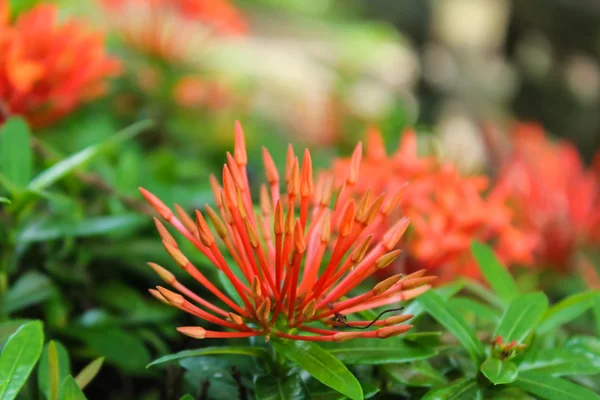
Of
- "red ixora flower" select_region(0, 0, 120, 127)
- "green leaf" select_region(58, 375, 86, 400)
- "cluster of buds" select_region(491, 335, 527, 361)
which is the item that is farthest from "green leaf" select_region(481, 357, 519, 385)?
"red ixora flower" select_region(0, 0, 120, 127)

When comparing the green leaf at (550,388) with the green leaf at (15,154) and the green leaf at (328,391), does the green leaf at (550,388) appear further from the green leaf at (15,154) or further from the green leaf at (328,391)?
the green leaf at (15,154)

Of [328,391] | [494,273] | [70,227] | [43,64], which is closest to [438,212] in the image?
[494,273]

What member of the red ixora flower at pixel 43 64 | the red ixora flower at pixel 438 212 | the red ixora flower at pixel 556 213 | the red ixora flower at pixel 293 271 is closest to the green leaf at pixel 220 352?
the red ixora flower at pixel 293 271

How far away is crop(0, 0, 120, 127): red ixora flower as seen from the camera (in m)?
0.75

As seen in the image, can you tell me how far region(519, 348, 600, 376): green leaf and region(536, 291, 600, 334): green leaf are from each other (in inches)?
2.3

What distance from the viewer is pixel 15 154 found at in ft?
2.19

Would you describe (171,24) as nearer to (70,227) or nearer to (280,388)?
(70,227)

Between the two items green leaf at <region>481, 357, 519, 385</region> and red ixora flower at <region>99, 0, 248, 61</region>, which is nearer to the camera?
green leaf at <region>481, 357, 519, 385</region>

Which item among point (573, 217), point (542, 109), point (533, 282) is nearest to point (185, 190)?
point (533, 282)

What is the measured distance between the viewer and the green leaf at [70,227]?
0.65m

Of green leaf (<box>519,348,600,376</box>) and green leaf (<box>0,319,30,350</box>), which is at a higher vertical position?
green leaf (<box>519,348,600,376</box>)

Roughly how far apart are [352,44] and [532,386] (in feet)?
6.86

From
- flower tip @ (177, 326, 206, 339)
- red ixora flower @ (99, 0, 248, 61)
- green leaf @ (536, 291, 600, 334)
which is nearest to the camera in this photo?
flower tip @ (177, 326, 206, 339)

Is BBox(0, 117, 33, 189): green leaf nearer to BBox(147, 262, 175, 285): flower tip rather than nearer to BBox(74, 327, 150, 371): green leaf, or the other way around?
BBox(74, 327, 150, 371): green leaf
